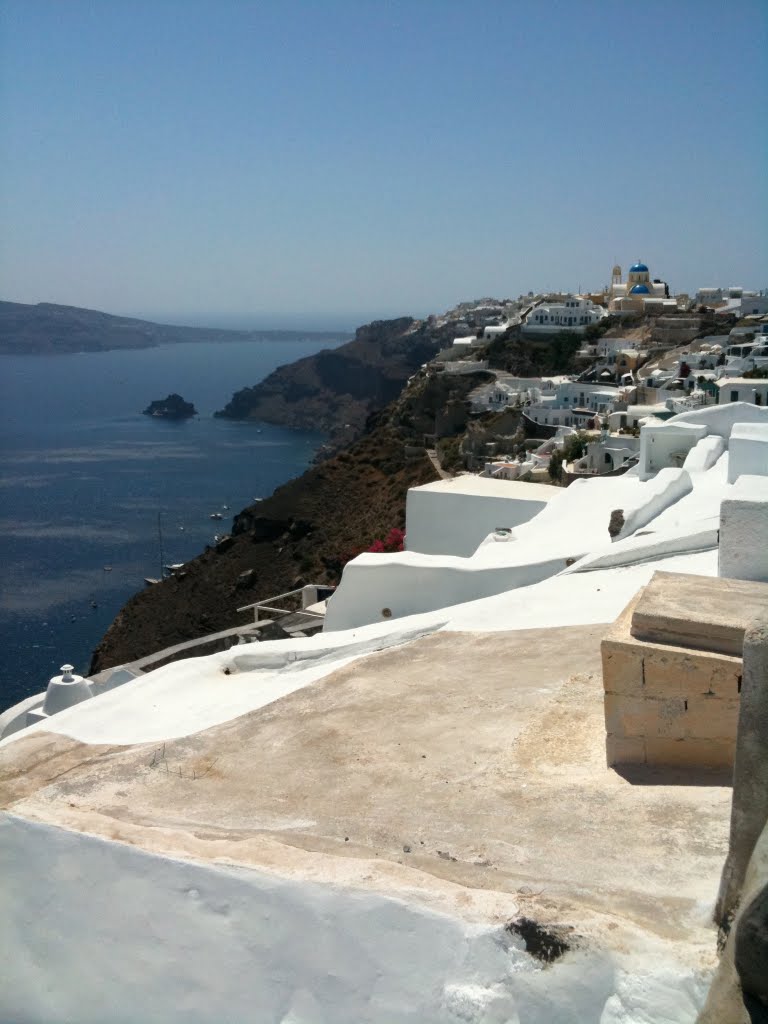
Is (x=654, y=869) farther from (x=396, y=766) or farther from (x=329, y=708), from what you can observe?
(x=329, y=708)

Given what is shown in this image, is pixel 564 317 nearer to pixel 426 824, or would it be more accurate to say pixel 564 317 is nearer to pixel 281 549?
pixel 281 549

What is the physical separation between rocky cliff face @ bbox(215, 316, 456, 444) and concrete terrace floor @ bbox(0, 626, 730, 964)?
317ft

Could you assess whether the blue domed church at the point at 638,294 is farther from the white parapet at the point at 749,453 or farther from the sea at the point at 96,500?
the white parapet at the point at 749,453

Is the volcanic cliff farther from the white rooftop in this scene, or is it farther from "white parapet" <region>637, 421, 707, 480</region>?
"white parapet" <region>637, 421, 707, 480</region>

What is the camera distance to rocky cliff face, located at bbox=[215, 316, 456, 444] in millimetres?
107062

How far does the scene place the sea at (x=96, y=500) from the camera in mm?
41719

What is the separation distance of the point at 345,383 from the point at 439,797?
377 feet

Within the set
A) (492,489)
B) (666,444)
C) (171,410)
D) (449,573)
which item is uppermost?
(666,444)

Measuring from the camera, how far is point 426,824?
408 cm

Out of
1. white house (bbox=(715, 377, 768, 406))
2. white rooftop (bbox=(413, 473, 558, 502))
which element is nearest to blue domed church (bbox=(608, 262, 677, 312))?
white house (bbox=(715, 377, 768, 406))

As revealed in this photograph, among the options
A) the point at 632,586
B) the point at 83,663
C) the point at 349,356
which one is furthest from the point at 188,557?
the point at 349,356

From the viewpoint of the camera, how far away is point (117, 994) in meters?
3.76

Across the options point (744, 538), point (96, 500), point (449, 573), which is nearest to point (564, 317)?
point (96, 500)

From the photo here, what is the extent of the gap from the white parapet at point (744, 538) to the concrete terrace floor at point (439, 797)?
40.7 inches
